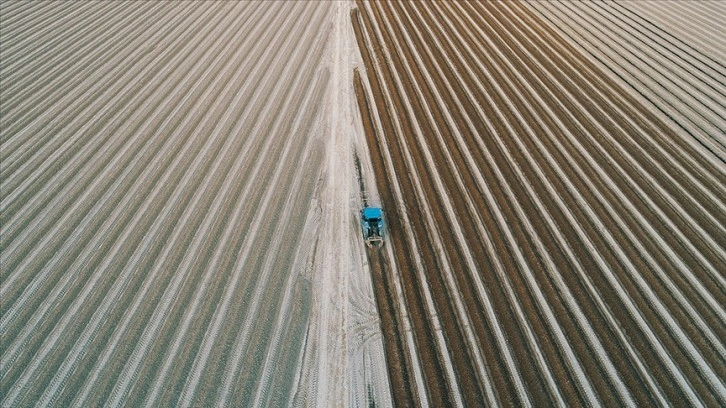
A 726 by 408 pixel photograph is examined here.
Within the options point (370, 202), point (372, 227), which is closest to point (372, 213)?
point (372, 227)

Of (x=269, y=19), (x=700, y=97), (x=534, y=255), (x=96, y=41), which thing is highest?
(x=269, y=19)

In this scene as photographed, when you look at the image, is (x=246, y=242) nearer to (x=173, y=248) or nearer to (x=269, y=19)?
(x=173, y=248)

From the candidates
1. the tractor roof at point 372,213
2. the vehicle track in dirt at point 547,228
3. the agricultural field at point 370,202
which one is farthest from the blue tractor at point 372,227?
the vehicle track in dirt at point 547,228

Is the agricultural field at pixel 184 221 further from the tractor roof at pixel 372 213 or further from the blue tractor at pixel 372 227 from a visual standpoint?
the tractor roof at pixel 372 213

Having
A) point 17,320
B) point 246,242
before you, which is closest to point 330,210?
point 246,242

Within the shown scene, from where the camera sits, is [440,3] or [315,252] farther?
[440,3]

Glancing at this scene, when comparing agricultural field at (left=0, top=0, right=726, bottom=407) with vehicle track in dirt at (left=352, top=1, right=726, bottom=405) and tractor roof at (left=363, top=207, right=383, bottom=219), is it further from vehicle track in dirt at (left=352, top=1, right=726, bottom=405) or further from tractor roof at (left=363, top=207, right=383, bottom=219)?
tractor roof at (left=363, top=207, right=383, bottom=219)

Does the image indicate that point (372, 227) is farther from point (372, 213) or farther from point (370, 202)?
point (370, 202)
